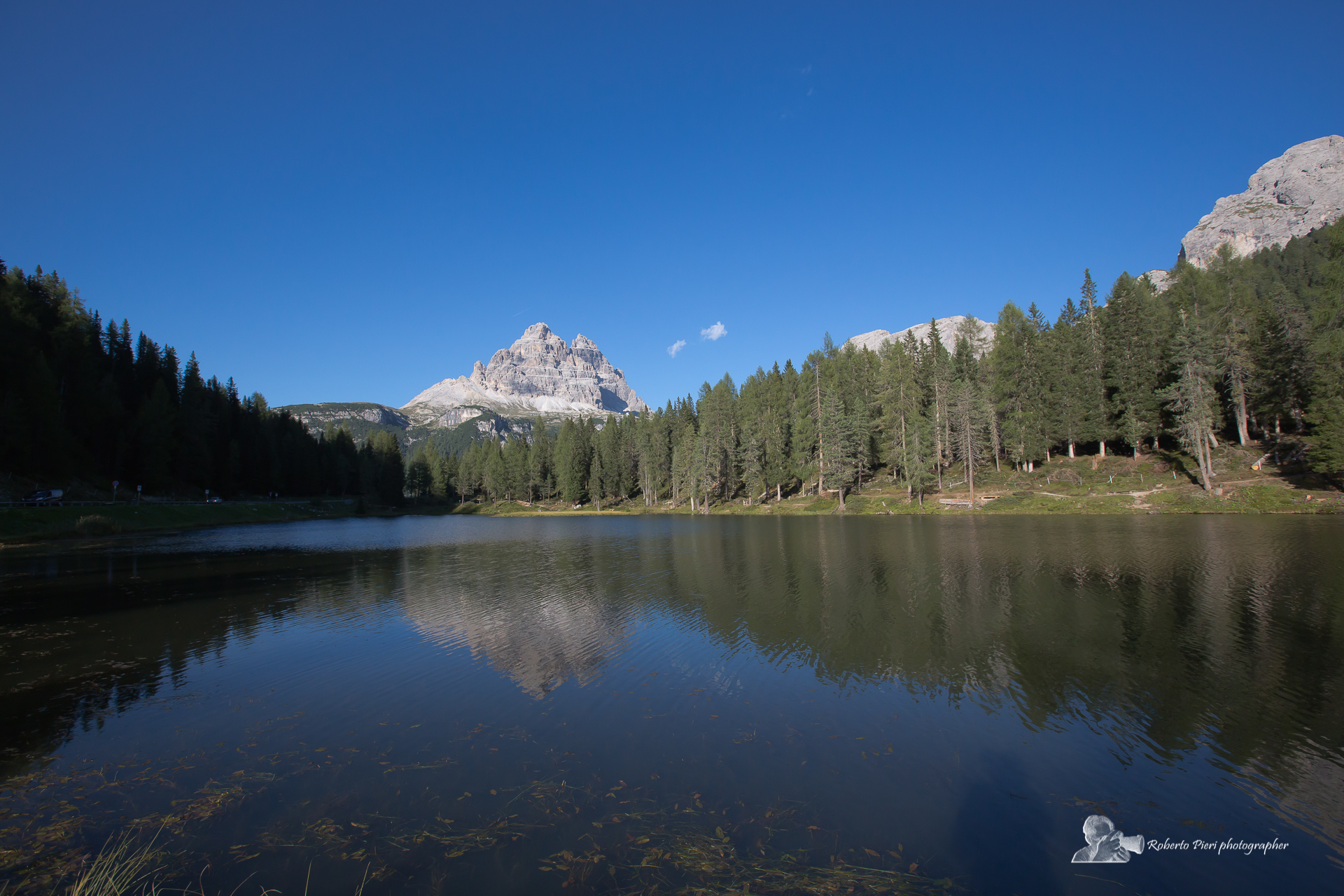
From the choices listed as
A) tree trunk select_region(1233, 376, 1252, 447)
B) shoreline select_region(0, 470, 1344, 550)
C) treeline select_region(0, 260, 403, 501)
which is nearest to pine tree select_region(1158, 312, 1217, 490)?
shoreline select_region(0, 470, 1344, 550)

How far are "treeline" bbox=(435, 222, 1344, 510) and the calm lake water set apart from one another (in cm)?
4165

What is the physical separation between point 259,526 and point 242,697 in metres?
88.3

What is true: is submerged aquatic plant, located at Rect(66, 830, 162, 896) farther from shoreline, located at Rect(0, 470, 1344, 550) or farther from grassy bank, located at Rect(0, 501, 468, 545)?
grassy bank, located at Rect(0, 501, 468, 545)

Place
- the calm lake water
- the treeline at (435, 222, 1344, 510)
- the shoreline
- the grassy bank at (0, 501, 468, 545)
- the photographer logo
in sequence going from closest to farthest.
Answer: the calm lake water
the photographer logo
the shoreline
the grassy bank at (0, 501, 468, 545)
the treeline at (435, 222, 1344, 510)

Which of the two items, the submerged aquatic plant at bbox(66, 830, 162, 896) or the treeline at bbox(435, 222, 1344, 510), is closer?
the submerged aquatic plant at bbox(66, 830, 162, 896)

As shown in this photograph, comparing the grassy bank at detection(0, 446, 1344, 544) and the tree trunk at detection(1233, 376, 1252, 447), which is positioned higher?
the tree trunk at detection(1233, 376, 1252, 447)

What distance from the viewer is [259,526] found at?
280 ft

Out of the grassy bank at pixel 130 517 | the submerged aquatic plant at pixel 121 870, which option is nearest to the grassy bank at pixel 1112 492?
the submerged aquatic plant at pixel 121 870

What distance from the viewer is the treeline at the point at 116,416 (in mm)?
64562

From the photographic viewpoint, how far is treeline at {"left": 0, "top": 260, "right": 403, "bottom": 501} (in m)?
64.6

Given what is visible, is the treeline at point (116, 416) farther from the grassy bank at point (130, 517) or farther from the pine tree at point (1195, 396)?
the pine tree at point (1195, 396)

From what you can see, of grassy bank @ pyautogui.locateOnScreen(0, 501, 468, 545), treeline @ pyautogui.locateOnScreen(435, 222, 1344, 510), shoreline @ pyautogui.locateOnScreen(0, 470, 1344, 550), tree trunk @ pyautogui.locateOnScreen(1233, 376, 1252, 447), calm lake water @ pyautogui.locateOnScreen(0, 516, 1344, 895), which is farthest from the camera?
tree trunk @ pyautogui.locateOnScreen(1233, 376, 1252, 447)

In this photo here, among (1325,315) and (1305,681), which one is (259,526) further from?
(1325,315)

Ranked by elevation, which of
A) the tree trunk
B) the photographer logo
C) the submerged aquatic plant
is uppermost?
the tree trunk
